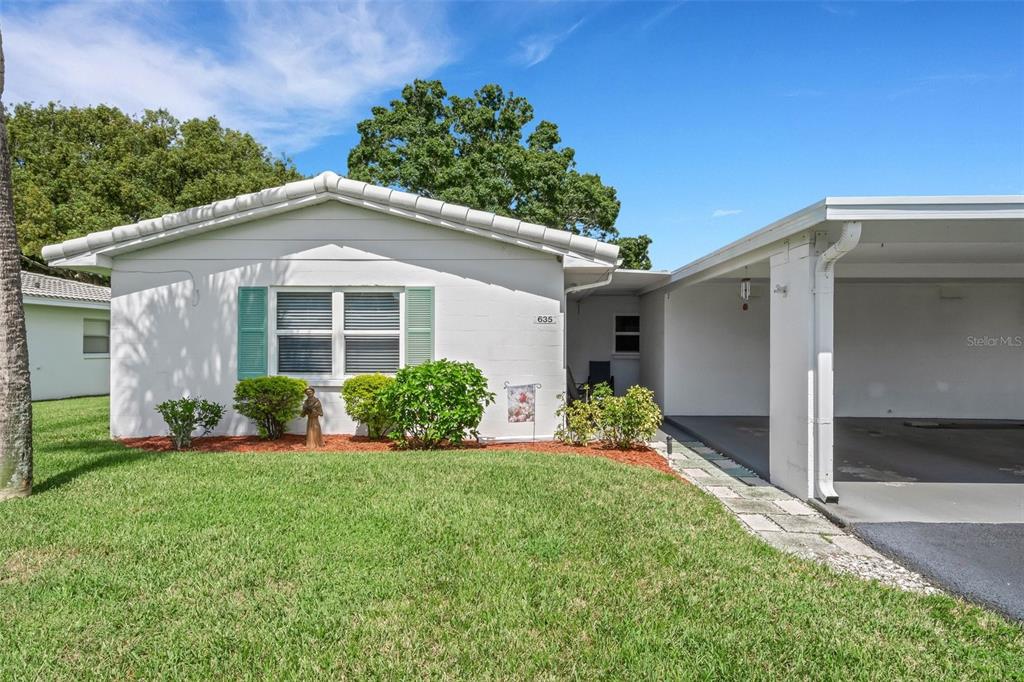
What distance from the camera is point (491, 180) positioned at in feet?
68.2

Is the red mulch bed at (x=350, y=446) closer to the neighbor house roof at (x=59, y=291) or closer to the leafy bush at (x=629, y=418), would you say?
the leafy bush at (x=629, y=418)

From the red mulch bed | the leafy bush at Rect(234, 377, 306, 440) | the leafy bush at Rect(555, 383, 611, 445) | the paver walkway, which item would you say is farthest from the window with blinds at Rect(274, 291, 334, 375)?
the paver walkway

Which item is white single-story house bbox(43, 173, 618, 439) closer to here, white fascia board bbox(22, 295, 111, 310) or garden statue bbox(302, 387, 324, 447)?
garden statue bbox(302, 387, 324, 447)

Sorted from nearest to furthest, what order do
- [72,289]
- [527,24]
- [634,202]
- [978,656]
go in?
[978,656]
[527,24]
[72,289]
[634,202]

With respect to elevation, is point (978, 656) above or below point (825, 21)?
below

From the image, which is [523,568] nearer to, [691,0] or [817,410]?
[817,410]

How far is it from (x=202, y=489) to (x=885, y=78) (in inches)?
465

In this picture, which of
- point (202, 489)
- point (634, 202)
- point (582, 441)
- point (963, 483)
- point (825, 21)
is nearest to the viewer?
point (202, 489)

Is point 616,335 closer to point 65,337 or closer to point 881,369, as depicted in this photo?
point 881,369

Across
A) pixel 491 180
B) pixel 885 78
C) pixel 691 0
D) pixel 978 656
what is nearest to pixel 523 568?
pixel 978 656

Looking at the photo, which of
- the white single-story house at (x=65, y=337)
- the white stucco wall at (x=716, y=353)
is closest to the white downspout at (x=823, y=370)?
the white stucco wall at (x=716, y=353)

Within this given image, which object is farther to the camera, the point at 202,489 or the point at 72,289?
the point at 72,289

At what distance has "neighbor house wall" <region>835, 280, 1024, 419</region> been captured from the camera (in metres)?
10.4

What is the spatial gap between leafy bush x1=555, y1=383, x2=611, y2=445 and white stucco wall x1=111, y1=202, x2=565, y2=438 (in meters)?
0.28
